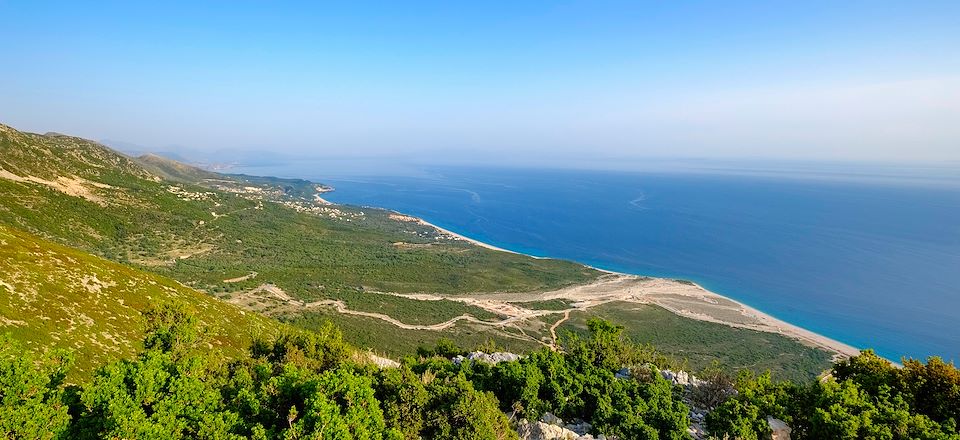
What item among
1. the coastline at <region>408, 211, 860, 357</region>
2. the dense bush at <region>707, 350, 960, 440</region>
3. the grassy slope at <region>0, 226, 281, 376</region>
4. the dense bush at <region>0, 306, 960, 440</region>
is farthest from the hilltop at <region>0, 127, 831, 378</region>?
the dense bush at <region>707, 350, 960, 440</region>

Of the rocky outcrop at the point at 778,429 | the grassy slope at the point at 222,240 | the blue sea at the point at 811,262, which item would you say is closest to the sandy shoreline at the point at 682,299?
the grassy slope at the point at 222,240

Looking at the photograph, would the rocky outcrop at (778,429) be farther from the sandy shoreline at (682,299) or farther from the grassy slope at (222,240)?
A: the grassy slope at (222,240)

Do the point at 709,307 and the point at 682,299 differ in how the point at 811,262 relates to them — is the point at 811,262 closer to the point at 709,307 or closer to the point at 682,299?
the point at 709,307

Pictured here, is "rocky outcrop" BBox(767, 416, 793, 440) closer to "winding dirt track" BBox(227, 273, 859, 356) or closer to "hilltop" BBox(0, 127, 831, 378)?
"hilltop" BBox(0, 127, 831, 378)

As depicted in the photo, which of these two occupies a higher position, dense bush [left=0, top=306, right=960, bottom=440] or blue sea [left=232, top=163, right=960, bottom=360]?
dense bush [left=0, top=306, right=960, bottom=440]

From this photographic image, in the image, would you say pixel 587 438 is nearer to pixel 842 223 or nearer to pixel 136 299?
pixel 136 299

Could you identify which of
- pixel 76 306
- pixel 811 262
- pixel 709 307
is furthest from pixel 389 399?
pixel 811 262

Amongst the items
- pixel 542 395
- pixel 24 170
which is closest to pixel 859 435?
pixel 542 395
